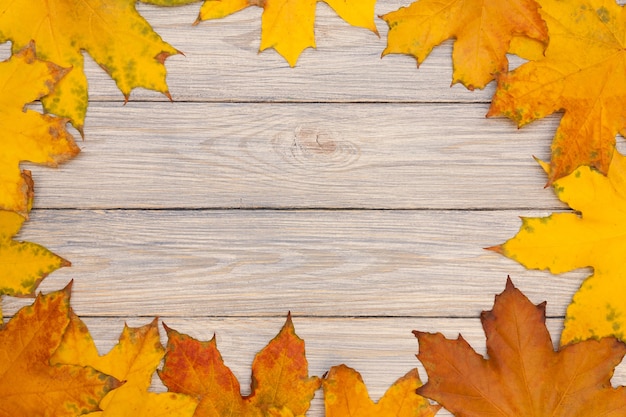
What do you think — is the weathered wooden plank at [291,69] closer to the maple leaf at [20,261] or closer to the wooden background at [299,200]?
the wooden background at [299,200]

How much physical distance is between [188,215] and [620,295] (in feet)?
3.01

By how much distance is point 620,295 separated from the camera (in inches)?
52.5

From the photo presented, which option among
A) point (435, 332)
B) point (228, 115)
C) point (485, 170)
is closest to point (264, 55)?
point (228, 115)

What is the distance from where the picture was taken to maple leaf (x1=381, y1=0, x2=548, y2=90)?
53.7 inches

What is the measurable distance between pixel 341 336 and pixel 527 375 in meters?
0.38

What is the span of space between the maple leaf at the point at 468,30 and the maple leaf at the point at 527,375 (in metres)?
0.47

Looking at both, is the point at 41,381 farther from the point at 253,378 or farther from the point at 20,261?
the point at 253,378

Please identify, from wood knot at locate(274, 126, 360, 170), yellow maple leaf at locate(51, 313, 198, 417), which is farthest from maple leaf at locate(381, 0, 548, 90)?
yellow maple leaf at locate(51, 313, 198, 417)

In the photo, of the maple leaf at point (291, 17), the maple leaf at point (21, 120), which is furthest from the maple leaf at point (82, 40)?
the maple leaf at point (291, 17)

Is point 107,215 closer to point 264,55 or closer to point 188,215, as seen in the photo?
point 188,215

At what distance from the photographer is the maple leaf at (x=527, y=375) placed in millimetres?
1297

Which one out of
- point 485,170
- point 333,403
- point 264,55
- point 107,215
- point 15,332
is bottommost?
point 333,403

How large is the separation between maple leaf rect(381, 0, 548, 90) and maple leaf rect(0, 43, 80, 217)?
73cm

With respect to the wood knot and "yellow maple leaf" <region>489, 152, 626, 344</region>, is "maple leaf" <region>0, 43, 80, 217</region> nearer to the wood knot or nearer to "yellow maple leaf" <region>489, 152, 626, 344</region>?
the wood knot
